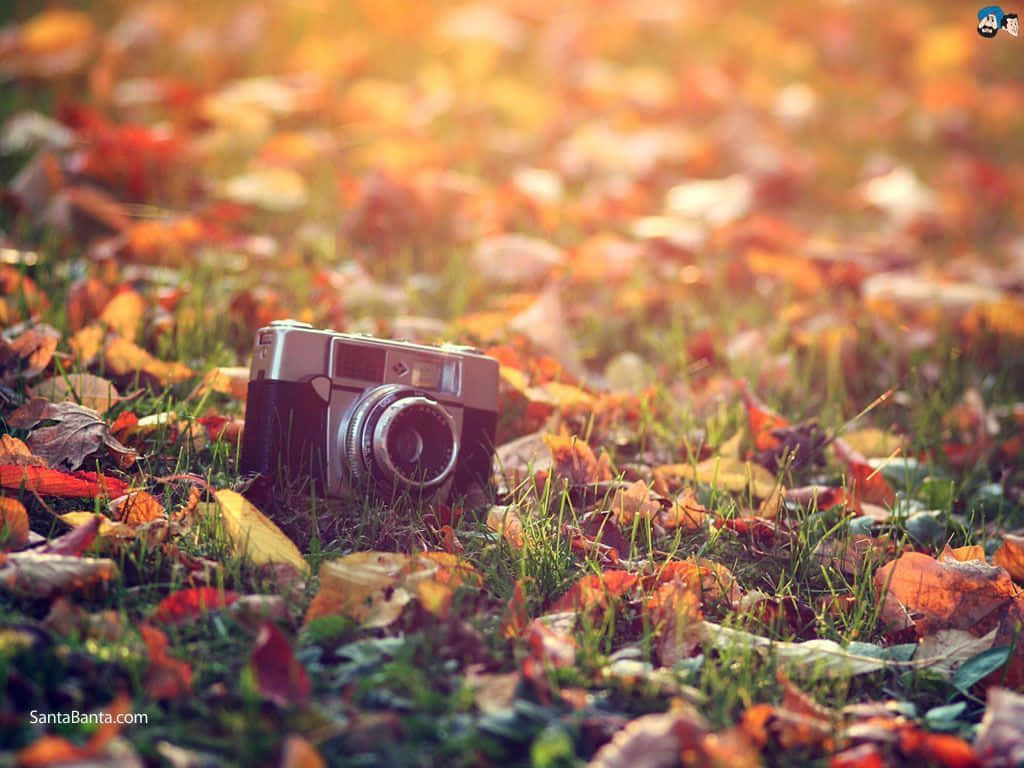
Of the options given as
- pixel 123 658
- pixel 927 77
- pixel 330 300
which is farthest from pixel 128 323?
pixel 927 77

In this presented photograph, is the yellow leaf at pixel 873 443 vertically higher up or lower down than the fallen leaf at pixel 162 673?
higher up

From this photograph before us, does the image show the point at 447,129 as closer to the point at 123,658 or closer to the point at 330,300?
the point at 330,300

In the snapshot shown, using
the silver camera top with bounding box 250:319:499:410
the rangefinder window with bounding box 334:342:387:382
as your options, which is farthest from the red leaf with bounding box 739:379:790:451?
the rangefinder window with bounding box 334:342:387:382

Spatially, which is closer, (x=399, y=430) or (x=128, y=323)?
(x=399, y=430)

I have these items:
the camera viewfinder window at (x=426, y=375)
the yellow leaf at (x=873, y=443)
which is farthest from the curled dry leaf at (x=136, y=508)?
the yellow leaf at (x=873, y=443)

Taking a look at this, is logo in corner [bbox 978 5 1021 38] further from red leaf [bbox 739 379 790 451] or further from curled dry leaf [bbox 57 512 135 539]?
curled dry leaf [bbox 57 512 135 539]

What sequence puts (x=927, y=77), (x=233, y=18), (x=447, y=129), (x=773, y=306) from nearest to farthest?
(x=773, y=306) < (x=447, y=129) < (x=233, y=18) < (x=927, y=77)

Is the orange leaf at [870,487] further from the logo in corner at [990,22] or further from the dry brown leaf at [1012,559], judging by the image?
the logo in corner at [990,22]
